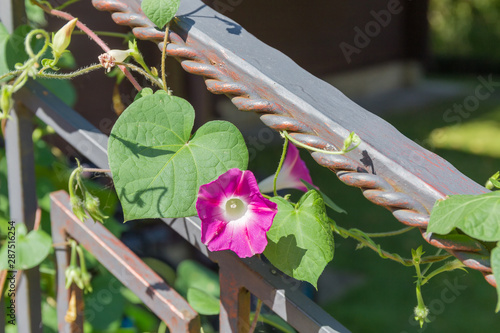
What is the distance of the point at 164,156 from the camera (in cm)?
61

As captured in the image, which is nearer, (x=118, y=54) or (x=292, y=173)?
(x=118, y=54)

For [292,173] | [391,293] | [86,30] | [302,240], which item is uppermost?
[86,30]

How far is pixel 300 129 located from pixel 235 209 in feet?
0.36

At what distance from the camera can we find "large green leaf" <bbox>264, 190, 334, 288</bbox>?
584mm

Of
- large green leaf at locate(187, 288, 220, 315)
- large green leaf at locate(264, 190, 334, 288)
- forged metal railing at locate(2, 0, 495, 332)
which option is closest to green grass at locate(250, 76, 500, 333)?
large green leaf at locate(187, 288, 220, 315)

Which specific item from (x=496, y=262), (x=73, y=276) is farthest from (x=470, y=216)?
(x=73, y=276)

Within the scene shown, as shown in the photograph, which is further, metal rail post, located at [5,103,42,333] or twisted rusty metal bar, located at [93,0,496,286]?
metal rail post, located at [5,103,42,333]

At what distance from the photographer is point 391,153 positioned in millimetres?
539

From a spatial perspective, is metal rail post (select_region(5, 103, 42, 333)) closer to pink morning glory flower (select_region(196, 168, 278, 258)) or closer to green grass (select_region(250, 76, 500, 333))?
pink morning glory flower (select_region(196, 168, 278, 258))

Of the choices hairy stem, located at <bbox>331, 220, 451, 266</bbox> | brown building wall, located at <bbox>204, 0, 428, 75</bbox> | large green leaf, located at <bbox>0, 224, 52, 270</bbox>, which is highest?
hairy stem, located at <bbox>331, 220, 451, 266</bbox>

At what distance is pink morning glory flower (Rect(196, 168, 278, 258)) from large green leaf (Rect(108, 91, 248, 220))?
2 cm

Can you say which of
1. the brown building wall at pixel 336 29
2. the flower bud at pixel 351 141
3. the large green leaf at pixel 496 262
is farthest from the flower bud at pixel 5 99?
the brown building wall at pixel 336 29

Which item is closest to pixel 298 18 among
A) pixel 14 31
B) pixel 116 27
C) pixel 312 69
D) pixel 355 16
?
pixel 312 69

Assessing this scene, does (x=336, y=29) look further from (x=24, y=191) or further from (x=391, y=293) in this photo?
(x=24, y=191)
